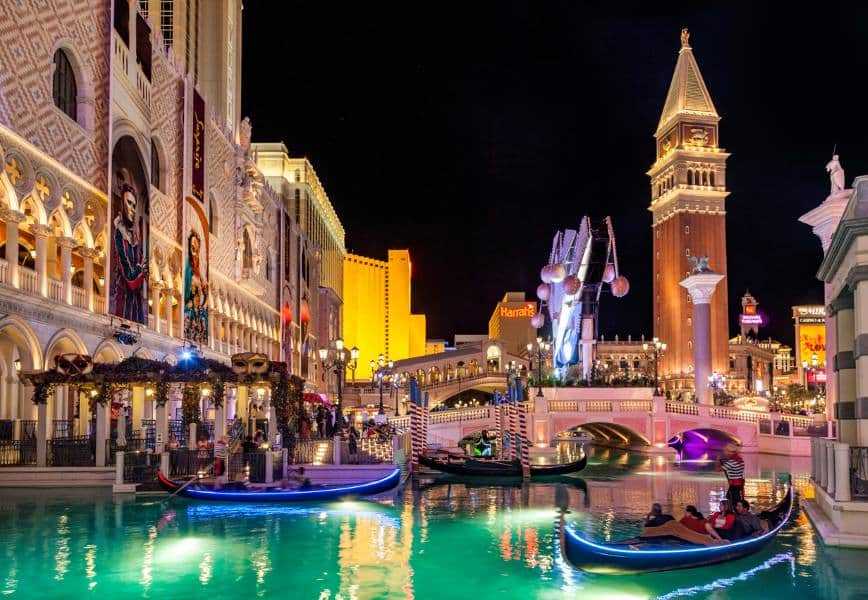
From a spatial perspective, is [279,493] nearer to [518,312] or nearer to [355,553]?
[355,553]

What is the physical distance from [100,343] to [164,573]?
Answer: 16.1 meters

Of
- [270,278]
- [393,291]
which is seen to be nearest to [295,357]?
[270,278]

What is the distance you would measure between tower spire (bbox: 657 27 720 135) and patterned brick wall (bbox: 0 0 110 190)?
81034 mm

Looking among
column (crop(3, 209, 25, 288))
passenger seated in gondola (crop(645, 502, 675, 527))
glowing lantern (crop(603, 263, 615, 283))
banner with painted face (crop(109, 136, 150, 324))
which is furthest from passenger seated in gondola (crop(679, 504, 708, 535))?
glowing lantern (crop(603, 263, 615, 283))

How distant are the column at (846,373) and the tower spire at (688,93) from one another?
8692 centimetres

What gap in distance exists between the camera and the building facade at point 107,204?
23844 millimetres

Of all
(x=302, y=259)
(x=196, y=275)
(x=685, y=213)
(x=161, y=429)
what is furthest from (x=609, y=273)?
(x=685, y=213)

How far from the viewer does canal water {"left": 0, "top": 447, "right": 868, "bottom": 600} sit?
41.5 feet

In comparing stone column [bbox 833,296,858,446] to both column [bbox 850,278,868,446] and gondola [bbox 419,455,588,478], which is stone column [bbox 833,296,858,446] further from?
gondola [bbox 419,455,588,478]

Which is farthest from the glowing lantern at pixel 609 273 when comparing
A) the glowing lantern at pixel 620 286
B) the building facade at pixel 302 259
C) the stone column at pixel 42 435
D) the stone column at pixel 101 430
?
the stone column at pixel 42 435

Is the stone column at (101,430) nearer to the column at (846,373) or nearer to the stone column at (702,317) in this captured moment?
the column at (846,373)

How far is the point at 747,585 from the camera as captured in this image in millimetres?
13109

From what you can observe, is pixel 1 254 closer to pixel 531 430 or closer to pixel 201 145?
pixel 201 145

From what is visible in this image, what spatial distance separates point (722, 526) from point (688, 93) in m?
93.4
